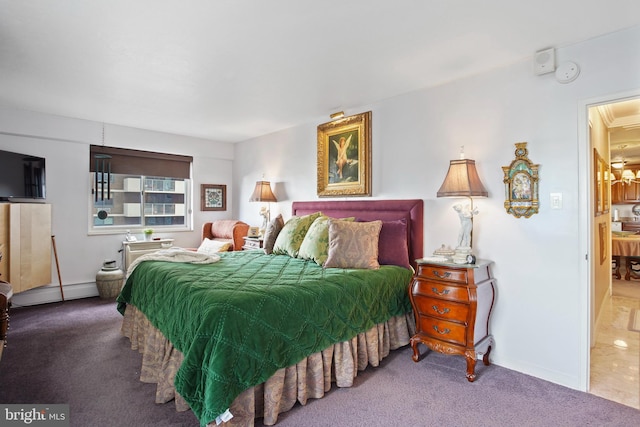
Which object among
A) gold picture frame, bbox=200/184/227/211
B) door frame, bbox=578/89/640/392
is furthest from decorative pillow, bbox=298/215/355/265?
gold picture frame, bbox=200/184/227/211

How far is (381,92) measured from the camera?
3377mm

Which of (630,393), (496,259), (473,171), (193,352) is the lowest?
(630,393)

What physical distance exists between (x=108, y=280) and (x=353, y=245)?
3526 millimetres

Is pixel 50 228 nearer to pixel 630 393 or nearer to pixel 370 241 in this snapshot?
pixel 370 241

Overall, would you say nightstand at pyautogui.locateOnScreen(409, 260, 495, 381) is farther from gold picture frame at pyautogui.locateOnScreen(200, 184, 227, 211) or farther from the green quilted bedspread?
gold picture frame at pyautogui.locateOnScreen(200, 184, 227, 211)

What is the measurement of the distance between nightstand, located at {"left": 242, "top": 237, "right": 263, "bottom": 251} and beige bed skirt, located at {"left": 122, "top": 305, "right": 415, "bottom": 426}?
1.79 m

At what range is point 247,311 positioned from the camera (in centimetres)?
186

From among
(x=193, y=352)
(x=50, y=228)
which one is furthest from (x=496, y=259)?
(x=50, y=228)

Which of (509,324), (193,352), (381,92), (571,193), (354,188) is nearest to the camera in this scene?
(193,352)

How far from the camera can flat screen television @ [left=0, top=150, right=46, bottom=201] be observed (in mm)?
3721

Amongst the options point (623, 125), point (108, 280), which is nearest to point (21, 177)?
point (108, 280)

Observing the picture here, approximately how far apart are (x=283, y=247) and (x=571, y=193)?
8.28 feet

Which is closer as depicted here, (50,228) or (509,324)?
(509,324)

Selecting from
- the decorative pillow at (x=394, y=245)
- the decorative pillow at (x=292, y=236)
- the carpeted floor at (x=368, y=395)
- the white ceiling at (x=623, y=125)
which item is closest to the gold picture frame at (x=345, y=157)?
the decorative pillow at (x=292, y=236)
